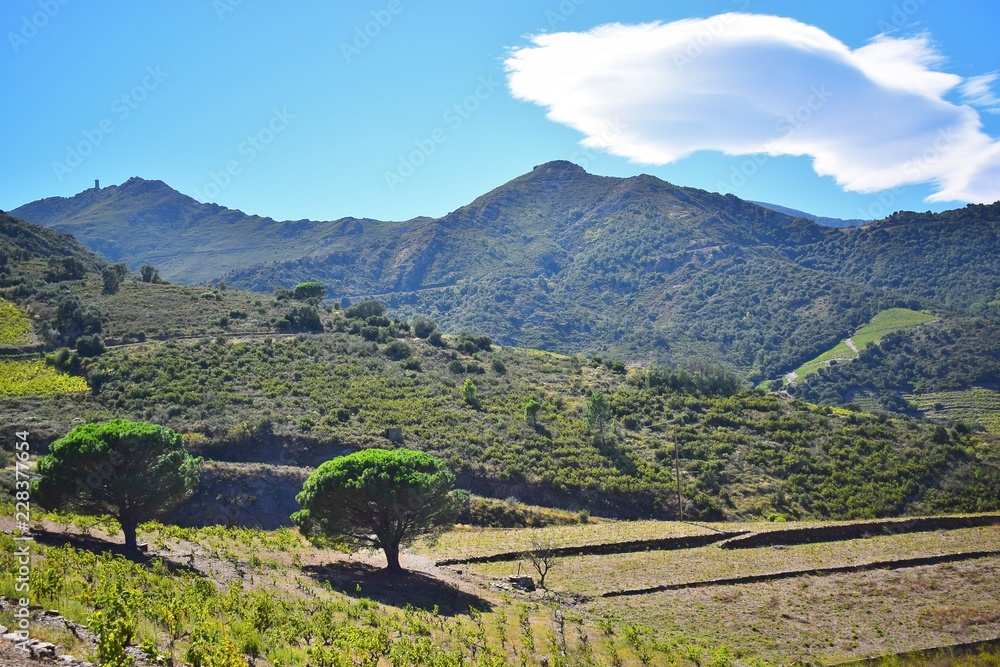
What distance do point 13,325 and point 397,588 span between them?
53227mm

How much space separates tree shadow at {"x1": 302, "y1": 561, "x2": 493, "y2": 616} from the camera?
20344 mm

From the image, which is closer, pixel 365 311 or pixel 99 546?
pixel 99 546

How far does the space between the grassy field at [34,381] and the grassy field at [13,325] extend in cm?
577

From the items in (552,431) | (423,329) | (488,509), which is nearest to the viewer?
(488,509)

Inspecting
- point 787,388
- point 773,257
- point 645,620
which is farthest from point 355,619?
point 773,257

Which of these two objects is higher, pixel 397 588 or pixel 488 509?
pixel 397 588

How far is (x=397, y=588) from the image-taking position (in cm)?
2186

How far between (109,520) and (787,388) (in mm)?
106765

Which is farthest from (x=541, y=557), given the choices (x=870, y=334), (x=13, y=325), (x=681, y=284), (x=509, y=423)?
(x=681, y=284)

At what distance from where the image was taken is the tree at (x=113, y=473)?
2105 centimetres

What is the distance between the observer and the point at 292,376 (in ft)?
174

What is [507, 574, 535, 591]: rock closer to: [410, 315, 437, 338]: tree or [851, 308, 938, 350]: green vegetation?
[410, 315, 437, 338]: tree

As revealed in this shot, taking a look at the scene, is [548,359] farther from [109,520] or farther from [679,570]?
[109,520]

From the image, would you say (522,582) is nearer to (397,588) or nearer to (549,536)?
(397,588)
